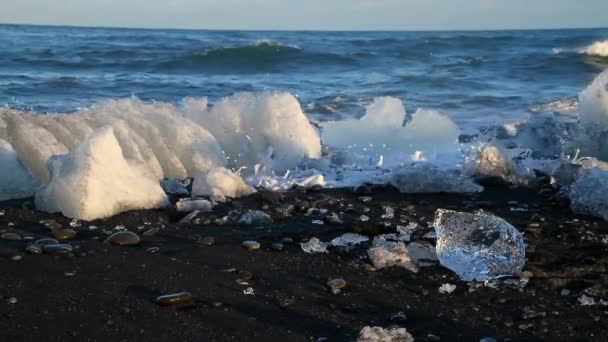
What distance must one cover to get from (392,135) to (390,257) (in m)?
2.82

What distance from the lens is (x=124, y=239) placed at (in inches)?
124

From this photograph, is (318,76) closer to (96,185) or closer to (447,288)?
(96,185)

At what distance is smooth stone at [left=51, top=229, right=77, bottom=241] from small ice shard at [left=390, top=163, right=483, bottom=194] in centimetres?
199

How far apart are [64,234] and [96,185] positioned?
43 centimetres

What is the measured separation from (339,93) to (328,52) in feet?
28.1

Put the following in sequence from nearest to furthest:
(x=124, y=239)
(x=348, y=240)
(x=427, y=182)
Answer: (x=124, y=239), (x=348, y=240), (x=427, y=182)

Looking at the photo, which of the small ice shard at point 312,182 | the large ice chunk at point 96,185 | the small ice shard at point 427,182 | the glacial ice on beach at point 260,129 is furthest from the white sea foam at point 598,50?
the large ice chunk at point 96,185

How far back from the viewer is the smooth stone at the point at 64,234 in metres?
3.20

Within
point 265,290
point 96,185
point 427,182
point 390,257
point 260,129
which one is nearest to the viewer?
point 265,290

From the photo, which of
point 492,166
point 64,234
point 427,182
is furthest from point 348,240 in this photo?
point 492,166

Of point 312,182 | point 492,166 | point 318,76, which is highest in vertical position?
point 492,166

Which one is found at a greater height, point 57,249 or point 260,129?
point 260,129

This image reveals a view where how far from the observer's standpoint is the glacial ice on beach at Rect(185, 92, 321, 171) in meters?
5.09

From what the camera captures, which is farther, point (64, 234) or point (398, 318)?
point (64, 234)
